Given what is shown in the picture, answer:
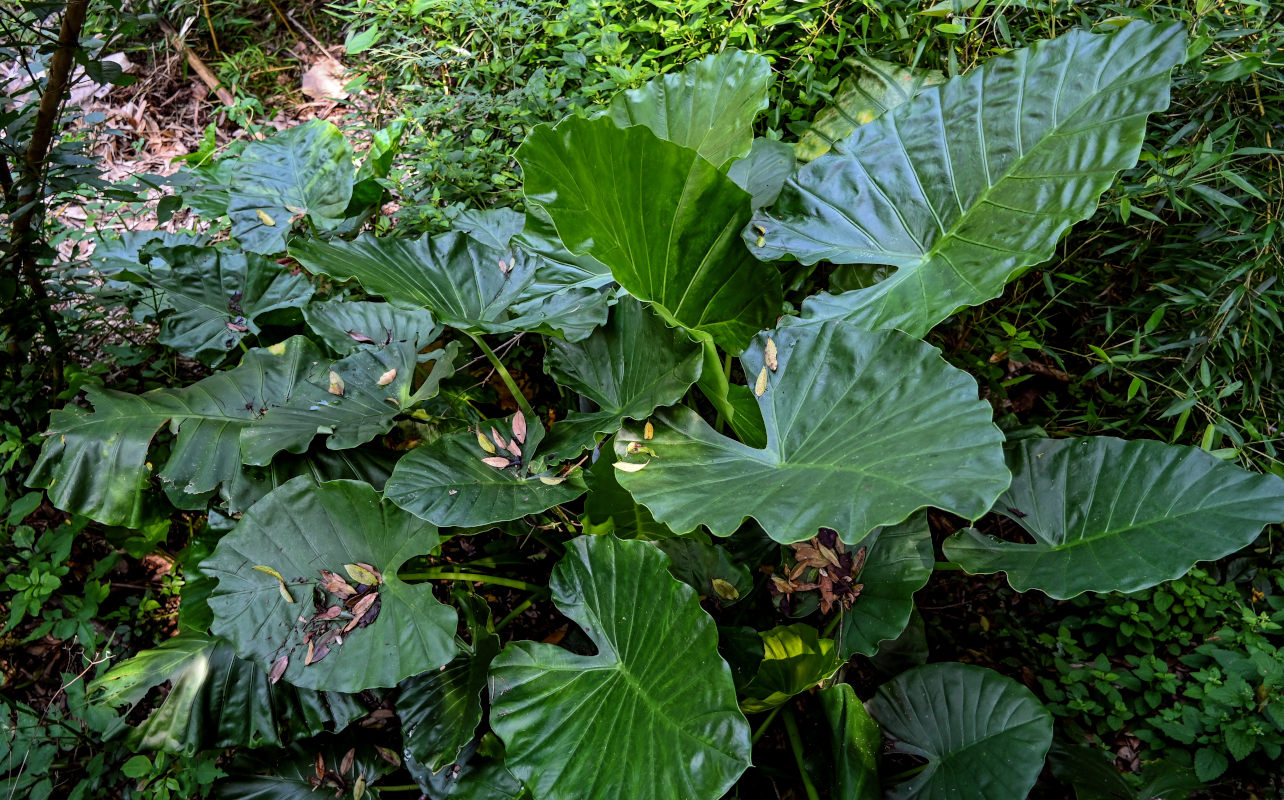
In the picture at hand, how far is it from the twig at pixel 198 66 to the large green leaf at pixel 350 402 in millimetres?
2079

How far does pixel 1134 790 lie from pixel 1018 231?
3.45ft

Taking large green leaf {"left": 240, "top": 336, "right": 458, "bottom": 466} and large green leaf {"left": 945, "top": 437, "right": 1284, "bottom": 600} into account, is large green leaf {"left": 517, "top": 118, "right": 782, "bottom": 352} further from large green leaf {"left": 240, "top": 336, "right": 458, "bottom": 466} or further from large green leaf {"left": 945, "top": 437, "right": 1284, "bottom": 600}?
large green leaf {"left": 945, "top": 437, "right": 1284, "bottom": 600}

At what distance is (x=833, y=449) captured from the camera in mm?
1166

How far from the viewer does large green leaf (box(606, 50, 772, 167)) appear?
1.50 metres

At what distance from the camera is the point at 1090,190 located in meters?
1.16

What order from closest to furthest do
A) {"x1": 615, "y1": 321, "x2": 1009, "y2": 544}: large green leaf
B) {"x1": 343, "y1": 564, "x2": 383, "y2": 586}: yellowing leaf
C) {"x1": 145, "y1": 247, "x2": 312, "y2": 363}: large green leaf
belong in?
{"x1": 615, "y1": 321, "x2": 1009, "y2": 544}: large green leaf → {"x1": 343, "y1": 564, "x2": 383, "y2": 586}: yellowing leaf → {"x1": 145, "y1": 247, "x2": 312, "y2": 363}: large green leaf

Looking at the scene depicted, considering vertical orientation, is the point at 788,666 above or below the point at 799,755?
above

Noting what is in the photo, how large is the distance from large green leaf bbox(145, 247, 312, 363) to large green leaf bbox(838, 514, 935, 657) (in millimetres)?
1388

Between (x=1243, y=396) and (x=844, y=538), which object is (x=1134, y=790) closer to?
(x=1243, y=396)

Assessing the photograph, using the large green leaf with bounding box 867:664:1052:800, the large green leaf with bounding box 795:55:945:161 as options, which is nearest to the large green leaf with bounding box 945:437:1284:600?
the large green leaf with bounding box 867:664:1052:800

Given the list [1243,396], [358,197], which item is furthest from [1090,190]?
[358,197]

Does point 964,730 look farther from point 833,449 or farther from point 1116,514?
point 833,449

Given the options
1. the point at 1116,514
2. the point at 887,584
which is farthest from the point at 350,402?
the point at 1116,514

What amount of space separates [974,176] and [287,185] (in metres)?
1.65
